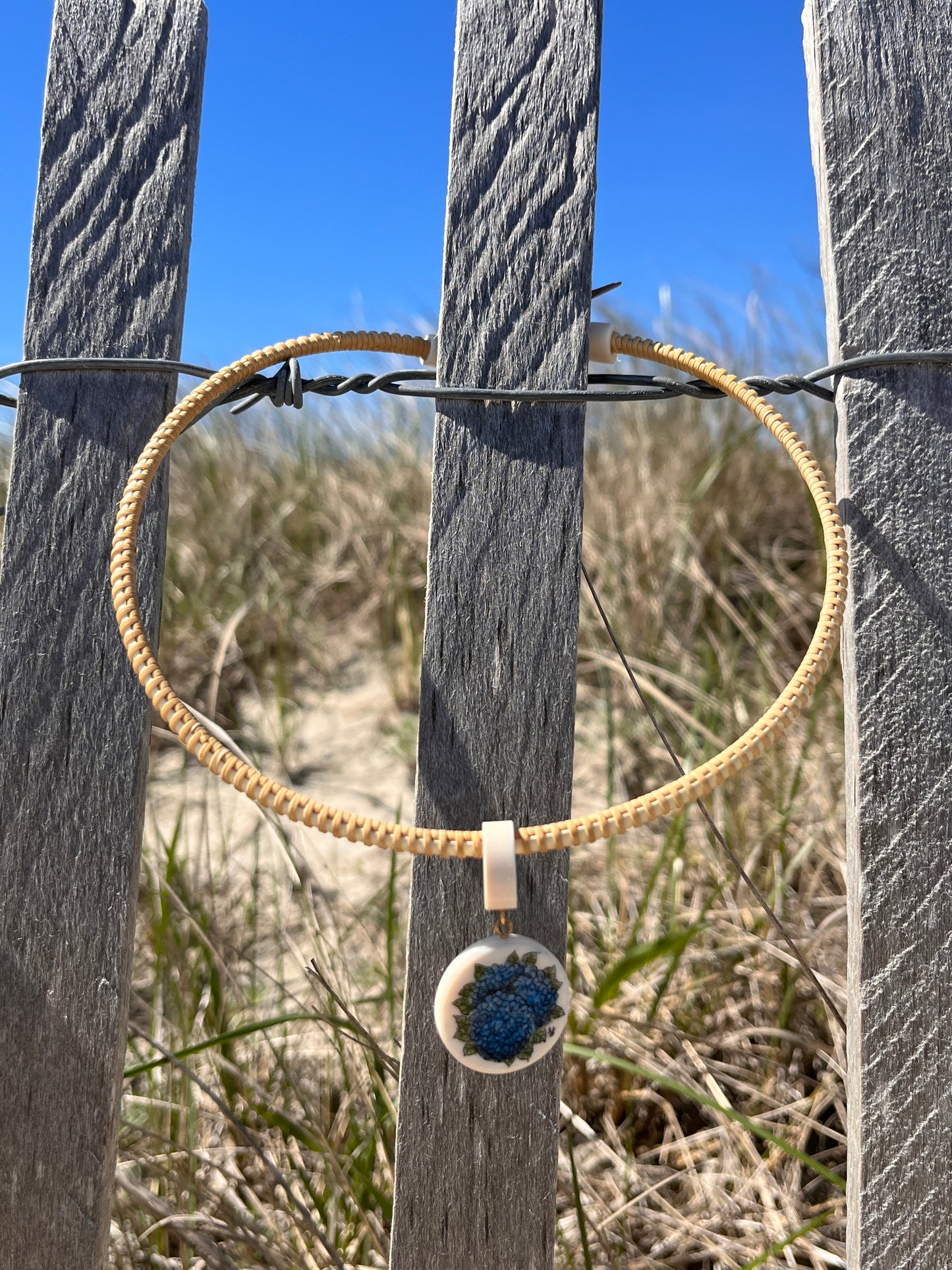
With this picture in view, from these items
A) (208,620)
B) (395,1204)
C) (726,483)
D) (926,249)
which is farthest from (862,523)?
(208,620)

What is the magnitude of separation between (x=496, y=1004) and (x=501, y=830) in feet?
0.66

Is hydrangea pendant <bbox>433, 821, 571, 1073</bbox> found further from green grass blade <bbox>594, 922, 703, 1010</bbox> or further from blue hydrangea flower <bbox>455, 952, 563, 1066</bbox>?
green grass blade <bbox>594, 922, 703, 1010</bbox>

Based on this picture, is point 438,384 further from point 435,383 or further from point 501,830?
point 501,830

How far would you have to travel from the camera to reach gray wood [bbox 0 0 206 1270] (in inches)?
47.1

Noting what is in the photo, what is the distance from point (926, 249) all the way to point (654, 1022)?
1555 millimetres

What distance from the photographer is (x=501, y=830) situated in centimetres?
100

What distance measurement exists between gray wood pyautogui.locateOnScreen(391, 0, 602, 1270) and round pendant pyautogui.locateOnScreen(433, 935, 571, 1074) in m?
0.08

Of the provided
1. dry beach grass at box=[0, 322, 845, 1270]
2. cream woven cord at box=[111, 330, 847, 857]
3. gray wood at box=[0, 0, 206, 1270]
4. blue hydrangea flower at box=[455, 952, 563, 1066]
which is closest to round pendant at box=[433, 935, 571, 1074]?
blue hydrangea flower at box=[455, 952, 563, 1066]

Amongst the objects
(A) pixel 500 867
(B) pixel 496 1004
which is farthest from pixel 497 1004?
(A) pixel 500 867

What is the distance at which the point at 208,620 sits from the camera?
385 centimetres

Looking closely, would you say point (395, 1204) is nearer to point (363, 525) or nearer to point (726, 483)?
point (726, 483)

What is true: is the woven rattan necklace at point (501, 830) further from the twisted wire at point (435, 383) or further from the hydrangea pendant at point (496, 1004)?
the twisted wire at point (435, 383)

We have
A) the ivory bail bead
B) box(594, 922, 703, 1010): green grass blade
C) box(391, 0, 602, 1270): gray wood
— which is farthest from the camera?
box(594, 922, 703, 1010): green grass blade

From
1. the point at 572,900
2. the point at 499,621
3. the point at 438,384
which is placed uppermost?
the point at 438,384
